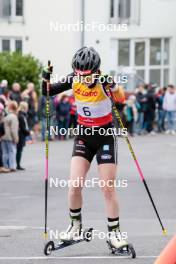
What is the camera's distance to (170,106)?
3544cm

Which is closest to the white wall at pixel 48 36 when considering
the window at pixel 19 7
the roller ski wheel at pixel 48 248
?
the window at pixel 19 7

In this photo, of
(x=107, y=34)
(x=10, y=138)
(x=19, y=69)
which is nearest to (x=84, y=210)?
(x=10, y=138)

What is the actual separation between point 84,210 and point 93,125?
4736 millimetres

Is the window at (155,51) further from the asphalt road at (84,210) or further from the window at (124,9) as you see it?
the asphalt road at (84,210)

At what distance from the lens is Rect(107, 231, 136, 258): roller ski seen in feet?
33.7

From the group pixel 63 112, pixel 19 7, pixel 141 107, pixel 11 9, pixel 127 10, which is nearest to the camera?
pixel 63 112

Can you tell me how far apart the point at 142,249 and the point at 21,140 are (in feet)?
38.5

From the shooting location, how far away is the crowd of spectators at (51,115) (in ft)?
70.8

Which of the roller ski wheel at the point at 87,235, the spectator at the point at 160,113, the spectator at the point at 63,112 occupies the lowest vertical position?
the spectator at the point at 160,113

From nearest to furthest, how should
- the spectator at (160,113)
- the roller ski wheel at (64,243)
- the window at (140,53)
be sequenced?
1. the roller ski wheel at (64,243)
2. the spectator at (160,113)
3. the window at (140,53)

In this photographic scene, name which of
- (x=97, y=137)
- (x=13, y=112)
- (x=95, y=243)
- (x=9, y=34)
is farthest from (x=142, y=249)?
(x=9, y=34)

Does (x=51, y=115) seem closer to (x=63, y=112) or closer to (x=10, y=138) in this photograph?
(x=63, y=112)

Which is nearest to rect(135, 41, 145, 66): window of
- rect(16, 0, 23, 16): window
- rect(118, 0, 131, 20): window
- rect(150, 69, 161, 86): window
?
rect(150, 69, 161, 86): window

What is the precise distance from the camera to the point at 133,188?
59.9ft
